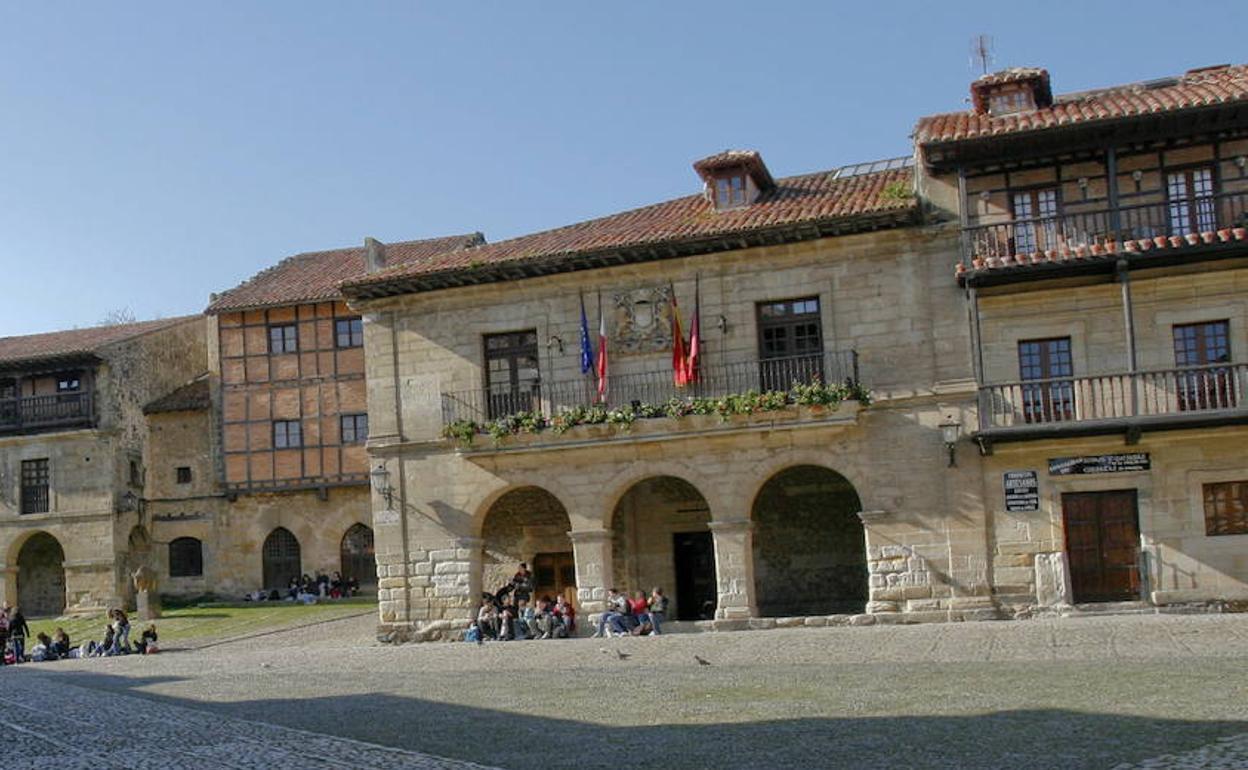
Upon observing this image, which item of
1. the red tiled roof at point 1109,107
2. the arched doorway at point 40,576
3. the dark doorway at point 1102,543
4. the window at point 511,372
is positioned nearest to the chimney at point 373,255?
the window at point 511,372

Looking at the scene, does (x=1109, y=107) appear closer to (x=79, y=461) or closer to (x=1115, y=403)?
(x=1115, y=403)

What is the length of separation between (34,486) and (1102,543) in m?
32.2

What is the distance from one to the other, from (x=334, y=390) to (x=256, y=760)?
100ft

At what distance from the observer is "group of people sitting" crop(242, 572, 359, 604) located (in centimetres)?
4041

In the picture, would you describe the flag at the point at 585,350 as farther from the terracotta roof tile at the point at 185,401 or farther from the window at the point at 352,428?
the terracotta roof tile at the point at 185,401

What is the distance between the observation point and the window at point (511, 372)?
2750 cm

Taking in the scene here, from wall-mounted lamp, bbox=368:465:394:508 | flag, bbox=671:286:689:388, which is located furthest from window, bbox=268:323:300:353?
flag, bbox=671:286:689:388

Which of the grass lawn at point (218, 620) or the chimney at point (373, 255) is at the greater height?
the chimney at point (373, 255)

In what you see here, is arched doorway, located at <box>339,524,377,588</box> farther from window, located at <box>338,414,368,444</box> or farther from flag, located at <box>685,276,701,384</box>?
flag, located at <box>685,276,701,384</box>

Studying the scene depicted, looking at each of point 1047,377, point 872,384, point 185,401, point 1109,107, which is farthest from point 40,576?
point 1109,107

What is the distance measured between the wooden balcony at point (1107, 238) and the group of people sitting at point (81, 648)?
1829 centimetres

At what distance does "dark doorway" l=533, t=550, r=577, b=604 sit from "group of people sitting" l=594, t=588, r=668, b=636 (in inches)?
142

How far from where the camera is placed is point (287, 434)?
138 ft

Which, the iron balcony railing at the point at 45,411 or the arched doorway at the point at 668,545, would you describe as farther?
the iron balcony railing at the point at 45,411
